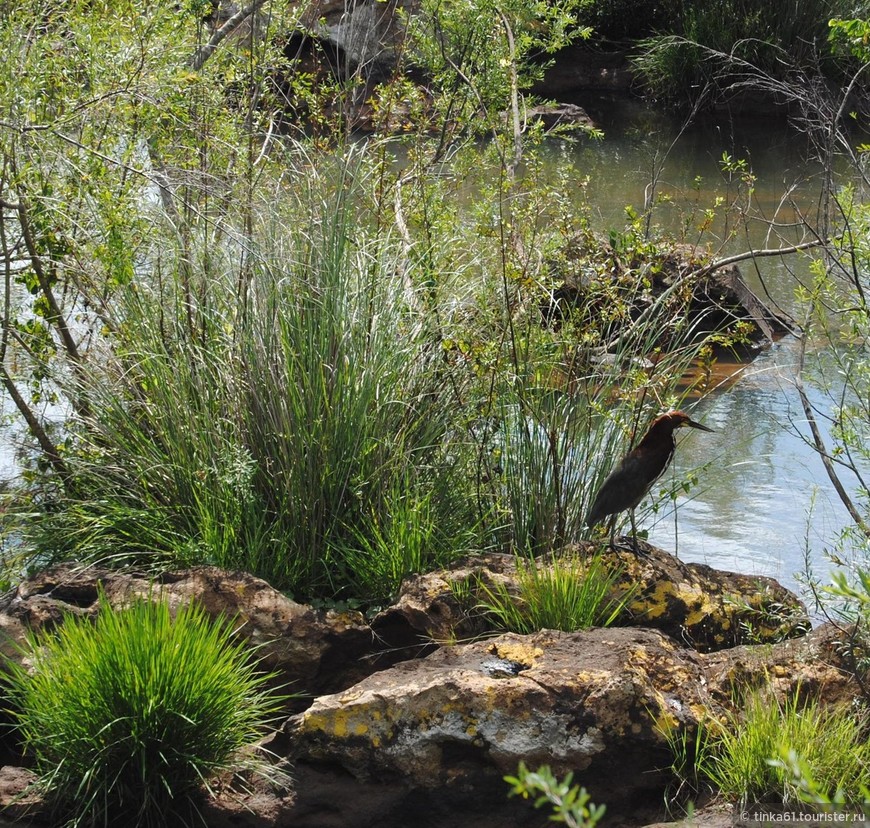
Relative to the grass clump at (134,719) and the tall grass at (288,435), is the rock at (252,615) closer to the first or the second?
the tall grass at (288,435)

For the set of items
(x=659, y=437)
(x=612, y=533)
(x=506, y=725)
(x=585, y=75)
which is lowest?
(x=506, y=725)

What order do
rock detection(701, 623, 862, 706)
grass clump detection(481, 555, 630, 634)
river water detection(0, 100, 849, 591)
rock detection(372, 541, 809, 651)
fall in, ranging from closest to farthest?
rock detection(701, 623, 862, 706), grass clump detection(481, 555, 630, 634), rock detection(372, 541, 809, 651), river water detection(0, 100, 849, 591)

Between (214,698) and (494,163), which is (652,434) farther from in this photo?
(494,163)

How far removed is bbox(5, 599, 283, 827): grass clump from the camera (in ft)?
10.4

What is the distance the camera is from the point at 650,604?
12.8 feet

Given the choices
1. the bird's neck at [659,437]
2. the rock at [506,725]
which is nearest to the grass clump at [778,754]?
the rock at [506,725]

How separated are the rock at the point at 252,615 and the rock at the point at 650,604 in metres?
0.14

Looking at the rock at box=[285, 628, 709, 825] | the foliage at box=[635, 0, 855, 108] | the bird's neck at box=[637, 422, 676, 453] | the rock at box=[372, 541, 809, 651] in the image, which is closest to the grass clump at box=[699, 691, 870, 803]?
the rock at box=[285, 628, 709, 825]

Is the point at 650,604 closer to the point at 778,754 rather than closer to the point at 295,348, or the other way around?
the point at 778,754

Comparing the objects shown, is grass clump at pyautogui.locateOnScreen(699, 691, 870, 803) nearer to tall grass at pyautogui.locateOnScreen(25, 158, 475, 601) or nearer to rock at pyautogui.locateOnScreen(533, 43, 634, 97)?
tall grass at pyautogui.locateOnScreen(25, 158, 475, 601)

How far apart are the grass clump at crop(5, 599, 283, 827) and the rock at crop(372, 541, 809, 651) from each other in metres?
0.74

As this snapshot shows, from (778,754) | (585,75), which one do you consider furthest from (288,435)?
(585,75)

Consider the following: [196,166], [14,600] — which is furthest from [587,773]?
[196,166]

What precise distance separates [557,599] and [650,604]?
1.25 feet
